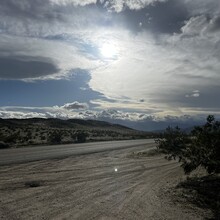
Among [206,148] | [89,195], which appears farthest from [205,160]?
[89,195]

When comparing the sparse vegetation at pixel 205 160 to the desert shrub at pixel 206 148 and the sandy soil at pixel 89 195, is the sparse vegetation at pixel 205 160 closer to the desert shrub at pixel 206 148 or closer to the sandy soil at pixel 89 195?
the desert shrub at pixel 206 148

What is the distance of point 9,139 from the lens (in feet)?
188

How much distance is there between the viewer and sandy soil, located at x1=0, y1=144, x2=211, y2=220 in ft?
34.4

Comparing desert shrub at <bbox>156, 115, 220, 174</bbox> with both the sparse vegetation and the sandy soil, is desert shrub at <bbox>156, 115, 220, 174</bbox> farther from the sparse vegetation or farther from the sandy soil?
the sandy soil

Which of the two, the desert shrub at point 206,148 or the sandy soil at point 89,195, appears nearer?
the sandy soil at point 89,195

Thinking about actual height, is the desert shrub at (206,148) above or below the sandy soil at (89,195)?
above

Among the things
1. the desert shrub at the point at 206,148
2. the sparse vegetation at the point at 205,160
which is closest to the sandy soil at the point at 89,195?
the sparse vegetation at the point at 205,160

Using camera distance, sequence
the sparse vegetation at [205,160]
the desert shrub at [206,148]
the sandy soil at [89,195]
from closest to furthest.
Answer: the sandy soil at [89,195], the sparse vegetation at [205,160], the desert shrub at [206,148]

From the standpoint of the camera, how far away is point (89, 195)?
13.0 metres

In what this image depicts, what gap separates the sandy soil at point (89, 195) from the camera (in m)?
10.5

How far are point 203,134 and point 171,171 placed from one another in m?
5.50

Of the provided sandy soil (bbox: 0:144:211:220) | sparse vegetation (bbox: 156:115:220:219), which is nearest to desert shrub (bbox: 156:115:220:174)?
sparse vegetation (bbox: 156:115:220:219)

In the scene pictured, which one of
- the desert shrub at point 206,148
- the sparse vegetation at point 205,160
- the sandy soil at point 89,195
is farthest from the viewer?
the desert shrub at point 206,148

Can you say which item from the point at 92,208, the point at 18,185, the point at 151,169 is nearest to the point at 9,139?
the point at 151,169
